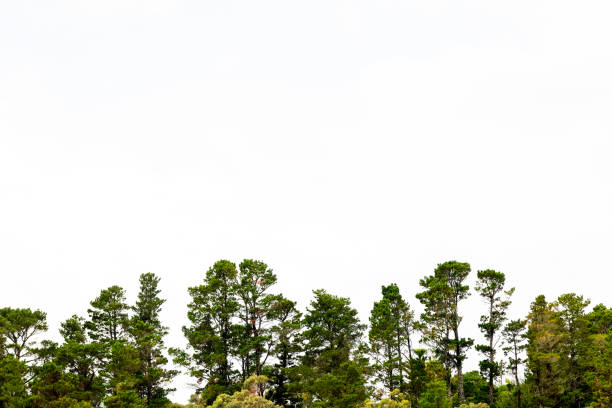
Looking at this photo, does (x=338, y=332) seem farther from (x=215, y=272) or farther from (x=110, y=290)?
(x=110, y=290)

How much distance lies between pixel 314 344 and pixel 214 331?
10.2 metres

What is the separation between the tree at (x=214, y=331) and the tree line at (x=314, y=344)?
0.33 ft

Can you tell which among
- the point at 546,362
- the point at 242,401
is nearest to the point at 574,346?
the point at 546,362

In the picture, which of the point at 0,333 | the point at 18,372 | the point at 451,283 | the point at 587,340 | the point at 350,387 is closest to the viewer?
the point at 18,372

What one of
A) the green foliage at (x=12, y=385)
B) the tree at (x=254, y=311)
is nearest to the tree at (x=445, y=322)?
the tree at (x=254, y=311)

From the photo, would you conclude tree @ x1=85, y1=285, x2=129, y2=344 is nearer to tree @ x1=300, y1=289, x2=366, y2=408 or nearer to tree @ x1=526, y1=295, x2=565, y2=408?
tree @ x1=300, y1=289, x2=366, y2=408

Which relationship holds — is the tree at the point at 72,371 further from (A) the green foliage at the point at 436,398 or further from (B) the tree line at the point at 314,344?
(A) the green foliage at the point at 436,398

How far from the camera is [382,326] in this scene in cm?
4778

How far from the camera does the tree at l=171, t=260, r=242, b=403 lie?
154 ft

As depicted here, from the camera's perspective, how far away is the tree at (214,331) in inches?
1852

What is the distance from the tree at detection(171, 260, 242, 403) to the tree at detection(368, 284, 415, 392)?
540 inches

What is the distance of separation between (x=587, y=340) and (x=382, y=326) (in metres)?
19.8

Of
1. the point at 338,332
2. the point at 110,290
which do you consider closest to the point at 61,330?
the point at 110,290

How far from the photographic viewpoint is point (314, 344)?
48.4 meters
